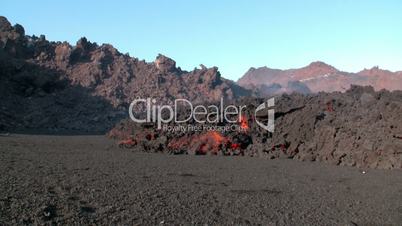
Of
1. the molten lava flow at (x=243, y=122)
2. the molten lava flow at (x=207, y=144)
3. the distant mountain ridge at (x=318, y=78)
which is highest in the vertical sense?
the distant mountain ridge at (x=318, y=78)

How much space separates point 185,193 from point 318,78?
74958mm

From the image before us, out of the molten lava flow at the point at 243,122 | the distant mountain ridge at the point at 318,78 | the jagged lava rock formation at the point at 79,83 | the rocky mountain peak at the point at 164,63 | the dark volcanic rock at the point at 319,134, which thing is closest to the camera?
the dark volcanic rock at the point at 319,134

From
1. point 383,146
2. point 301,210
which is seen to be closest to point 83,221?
point 301,210

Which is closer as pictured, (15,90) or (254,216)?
(254,216)

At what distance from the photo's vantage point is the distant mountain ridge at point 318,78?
201ft

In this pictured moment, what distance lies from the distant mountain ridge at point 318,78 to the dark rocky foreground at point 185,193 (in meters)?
43.8

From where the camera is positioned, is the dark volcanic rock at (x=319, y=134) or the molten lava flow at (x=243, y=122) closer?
the dark volcanic rock at (x=319, y=134)

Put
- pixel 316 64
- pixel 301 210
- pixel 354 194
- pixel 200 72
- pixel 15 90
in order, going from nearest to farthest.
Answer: pixel 301 210, pixel 354 194, pixel 15 90, pixel 200 72, pixel 316 64

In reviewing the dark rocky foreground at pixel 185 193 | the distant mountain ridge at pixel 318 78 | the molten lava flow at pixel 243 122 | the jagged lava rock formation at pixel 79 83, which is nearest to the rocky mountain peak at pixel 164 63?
the jagged lava rock formation at pixel 79 83

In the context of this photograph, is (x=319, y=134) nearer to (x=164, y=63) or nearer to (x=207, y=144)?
(x=207, y=144)

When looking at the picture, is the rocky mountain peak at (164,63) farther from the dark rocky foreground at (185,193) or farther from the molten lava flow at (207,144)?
the dark rocky foreground at (185,193)

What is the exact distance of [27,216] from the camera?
5375 millimetres

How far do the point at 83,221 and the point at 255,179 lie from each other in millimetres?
5038

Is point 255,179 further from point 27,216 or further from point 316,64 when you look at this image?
point 316,64
